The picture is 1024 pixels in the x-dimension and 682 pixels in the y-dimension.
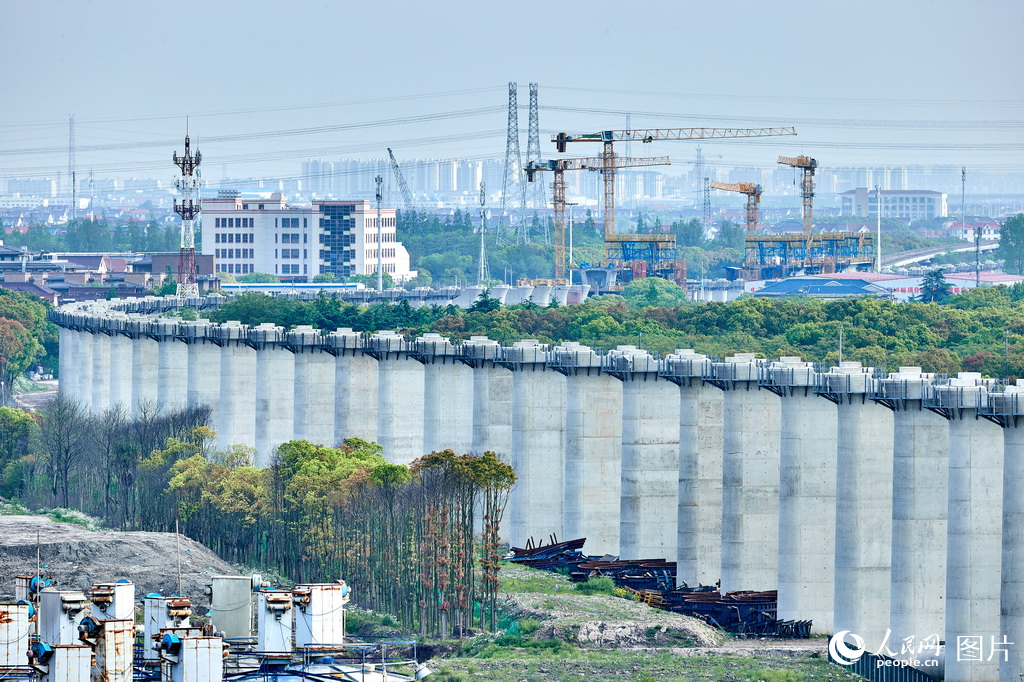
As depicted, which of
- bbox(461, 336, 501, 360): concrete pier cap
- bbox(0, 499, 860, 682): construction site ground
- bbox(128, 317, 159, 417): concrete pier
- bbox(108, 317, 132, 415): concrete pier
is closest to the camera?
bbox(0, 499, 860, 682): construction site ground

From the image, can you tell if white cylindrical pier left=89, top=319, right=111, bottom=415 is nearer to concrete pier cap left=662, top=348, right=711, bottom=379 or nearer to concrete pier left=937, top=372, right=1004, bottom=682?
concrete pier cap left=662, top=348, right=711, bottom=379

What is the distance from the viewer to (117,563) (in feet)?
330

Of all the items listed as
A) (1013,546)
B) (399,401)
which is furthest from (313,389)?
(1013,546)

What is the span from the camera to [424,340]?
431 ft

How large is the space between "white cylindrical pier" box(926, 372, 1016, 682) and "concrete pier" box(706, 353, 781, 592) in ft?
46.2

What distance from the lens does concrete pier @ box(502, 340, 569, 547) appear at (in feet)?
387

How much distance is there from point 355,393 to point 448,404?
1004cm

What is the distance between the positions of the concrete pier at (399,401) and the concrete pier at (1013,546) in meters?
51.0

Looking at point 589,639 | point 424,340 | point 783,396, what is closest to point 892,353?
point 424,340

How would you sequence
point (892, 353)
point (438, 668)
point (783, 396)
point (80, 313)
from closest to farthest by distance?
point (438, 668) < point (783, 396) < point (892, 353) < point (80, 313)

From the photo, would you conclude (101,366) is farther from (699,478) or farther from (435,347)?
(699,478)

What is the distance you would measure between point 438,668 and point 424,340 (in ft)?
170

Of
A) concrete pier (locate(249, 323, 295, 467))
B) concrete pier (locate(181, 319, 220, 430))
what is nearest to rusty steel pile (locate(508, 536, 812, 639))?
concrete pier (locate(249, 323, 295, 467))

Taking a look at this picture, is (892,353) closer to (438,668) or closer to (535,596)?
(535,596)
